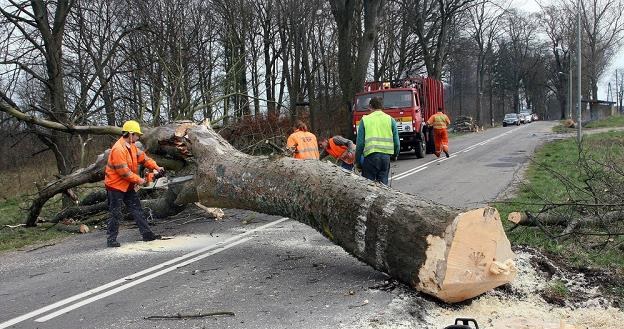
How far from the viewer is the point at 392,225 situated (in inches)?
180

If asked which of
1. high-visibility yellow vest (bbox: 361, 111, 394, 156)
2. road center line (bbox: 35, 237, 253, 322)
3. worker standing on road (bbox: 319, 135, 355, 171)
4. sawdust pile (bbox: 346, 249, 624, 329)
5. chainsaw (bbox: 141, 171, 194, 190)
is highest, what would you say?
high-visibility yellow vest (bbox: 361, 111, 394, 156)

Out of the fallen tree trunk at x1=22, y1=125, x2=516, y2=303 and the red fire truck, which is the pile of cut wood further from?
the fallen tree trunk at x1=22, y1=125, x2=516, y2=303

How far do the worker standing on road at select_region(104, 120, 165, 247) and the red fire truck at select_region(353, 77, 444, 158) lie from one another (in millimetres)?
10713

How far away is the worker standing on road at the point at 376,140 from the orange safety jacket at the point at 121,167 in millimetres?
3011

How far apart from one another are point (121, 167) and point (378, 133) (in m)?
3.39

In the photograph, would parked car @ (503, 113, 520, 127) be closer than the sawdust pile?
No

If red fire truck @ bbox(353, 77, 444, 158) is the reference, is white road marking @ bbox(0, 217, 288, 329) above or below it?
below

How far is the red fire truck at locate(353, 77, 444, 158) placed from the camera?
56.8ft

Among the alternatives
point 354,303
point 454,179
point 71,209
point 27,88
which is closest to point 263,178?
point 354,303

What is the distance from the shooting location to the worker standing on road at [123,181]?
7.10 meters

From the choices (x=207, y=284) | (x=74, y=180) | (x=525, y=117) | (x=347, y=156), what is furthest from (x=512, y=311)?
(x=525, y=117)

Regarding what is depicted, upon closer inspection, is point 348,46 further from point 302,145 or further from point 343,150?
point 302,145

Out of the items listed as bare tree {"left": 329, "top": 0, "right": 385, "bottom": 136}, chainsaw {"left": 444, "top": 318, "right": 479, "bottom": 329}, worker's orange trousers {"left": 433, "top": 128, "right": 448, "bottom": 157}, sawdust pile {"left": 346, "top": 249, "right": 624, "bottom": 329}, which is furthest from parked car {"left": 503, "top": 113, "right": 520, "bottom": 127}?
chainsaw {"left": 444, "top": 318, "right": 479, "bottom": 329}

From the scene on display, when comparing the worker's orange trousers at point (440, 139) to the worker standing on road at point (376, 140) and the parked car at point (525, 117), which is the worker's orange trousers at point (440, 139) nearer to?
the worker standing on road at point (376, 140)
